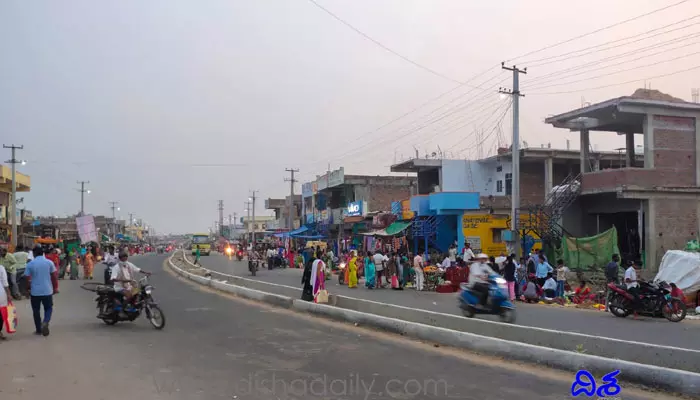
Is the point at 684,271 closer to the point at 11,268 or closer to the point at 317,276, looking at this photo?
the point at 317,276

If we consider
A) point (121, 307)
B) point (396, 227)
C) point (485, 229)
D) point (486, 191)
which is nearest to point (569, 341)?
point (121, 307)

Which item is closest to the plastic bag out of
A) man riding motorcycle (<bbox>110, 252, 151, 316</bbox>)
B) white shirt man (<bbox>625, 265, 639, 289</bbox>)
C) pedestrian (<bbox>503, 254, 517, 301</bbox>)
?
man riding motorcycle (<bbox>110, 252, 151, 316</bbox>)

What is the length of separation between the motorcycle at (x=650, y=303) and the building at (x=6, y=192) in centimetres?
3872

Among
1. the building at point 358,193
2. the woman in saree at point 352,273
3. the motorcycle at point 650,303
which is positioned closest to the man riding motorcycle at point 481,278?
the motorcycle at point 650,303

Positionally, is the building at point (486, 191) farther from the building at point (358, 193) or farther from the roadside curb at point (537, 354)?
the roadside curb at point (537, 354)

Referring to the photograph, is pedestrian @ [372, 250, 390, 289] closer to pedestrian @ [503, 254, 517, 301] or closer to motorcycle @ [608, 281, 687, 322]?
pedestrian @ [503, 254, 517, 301]

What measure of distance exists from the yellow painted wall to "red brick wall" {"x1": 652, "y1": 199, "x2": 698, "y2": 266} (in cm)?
736

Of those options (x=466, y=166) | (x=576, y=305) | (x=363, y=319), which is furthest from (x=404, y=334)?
(x=466, y=166)

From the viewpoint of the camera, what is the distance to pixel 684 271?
1636cm

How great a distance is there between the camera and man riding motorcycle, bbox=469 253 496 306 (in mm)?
12859

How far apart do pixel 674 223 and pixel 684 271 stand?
1079 centimetres

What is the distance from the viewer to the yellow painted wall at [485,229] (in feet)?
99.9

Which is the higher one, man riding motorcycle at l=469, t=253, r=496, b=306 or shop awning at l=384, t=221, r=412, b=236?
shop awning at l=384, t=221, r=412, b=236

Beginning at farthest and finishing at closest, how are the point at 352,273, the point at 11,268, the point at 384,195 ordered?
the point at 384,195
the point at 352,273
the point at 11,268
